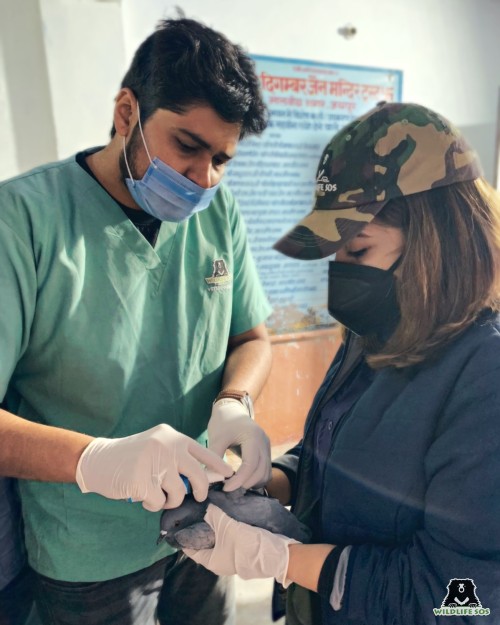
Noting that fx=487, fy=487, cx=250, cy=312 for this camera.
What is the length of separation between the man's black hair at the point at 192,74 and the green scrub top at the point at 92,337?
0.24m

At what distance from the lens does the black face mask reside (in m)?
0.87

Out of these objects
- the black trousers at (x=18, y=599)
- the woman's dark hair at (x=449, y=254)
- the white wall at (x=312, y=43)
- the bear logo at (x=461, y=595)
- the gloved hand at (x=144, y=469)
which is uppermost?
the white wall at (x=312, y=43)

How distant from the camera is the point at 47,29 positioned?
1837 millimetres

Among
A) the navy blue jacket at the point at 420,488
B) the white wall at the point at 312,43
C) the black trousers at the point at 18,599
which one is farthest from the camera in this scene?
the white wall at the point at 312,43

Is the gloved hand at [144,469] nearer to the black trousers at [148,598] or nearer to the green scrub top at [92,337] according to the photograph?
the green scrub top at [92,337]

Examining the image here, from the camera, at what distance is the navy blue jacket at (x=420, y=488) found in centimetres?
69

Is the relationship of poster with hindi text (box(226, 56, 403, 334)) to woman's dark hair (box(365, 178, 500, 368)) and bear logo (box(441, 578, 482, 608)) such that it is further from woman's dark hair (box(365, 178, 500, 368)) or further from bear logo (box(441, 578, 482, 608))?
bear logo (box(441, 578, 482, 608))

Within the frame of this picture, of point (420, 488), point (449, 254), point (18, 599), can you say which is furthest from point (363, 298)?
point (18, 599)

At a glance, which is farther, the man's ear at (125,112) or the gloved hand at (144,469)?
the man's ear at (125,112)

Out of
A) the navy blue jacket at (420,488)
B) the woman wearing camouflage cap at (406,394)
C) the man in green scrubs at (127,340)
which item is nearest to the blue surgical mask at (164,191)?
the man in green scrubs at (127,340)

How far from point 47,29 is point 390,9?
1.92 metres

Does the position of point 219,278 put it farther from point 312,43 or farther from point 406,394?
point 312,43

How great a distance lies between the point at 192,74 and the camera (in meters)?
0.98

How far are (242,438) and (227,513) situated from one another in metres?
0.17
